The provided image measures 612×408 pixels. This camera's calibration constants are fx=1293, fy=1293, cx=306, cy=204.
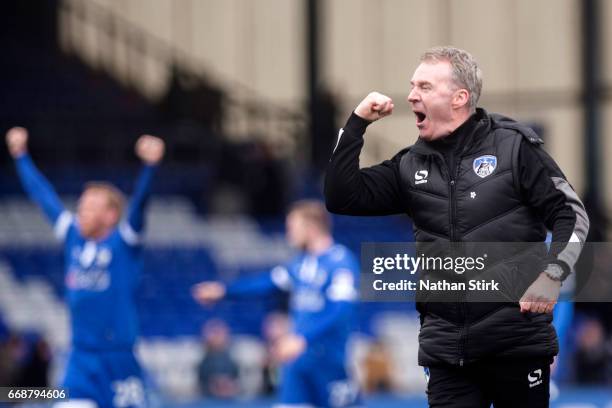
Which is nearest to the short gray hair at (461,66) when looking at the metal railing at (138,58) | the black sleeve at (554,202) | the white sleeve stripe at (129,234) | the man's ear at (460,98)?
the man's ear at (460,98)

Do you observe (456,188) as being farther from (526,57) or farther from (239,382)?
(526,57)

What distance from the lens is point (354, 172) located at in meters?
4.71

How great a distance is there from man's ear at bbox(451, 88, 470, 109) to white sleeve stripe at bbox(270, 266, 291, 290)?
4.69m

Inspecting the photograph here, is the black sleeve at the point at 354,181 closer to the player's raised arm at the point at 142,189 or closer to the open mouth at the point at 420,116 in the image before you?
the open mouth at the point at 420,116

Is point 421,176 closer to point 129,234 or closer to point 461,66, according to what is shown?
point 461,66

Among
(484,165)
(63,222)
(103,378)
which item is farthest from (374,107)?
(63,222)

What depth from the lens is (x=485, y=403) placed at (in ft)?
15.4

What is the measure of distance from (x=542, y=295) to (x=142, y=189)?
14.1ft

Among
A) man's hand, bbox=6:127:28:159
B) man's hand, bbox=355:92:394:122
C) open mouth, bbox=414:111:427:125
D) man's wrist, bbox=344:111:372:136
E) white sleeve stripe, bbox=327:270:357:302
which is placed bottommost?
white sleeve stripe, bbox=327:270:357:302

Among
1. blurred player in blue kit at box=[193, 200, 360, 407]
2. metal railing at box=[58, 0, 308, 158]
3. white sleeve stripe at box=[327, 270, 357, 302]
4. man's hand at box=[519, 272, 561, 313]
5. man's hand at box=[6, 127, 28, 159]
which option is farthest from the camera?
metal railing at box=[58, 0, 308, 158]

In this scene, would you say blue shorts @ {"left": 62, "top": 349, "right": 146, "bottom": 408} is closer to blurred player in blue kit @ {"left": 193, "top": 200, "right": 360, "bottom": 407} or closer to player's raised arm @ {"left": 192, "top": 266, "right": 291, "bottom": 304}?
player's raised arm @ {"left": 192, "top": 266, "right": 291, "bottom": 304}

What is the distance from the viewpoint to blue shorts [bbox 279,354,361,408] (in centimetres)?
931

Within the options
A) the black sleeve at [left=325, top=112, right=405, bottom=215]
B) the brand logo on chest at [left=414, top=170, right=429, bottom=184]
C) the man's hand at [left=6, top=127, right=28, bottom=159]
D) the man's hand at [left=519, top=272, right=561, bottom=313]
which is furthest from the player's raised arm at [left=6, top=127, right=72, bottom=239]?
the man's hand at [left=519, top=272, right=561, bottom=313]

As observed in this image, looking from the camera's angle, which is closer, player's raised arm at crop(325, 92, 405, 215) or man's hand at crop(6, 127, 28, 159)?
player's raised arm at crop(325, 92, 405, 215)
